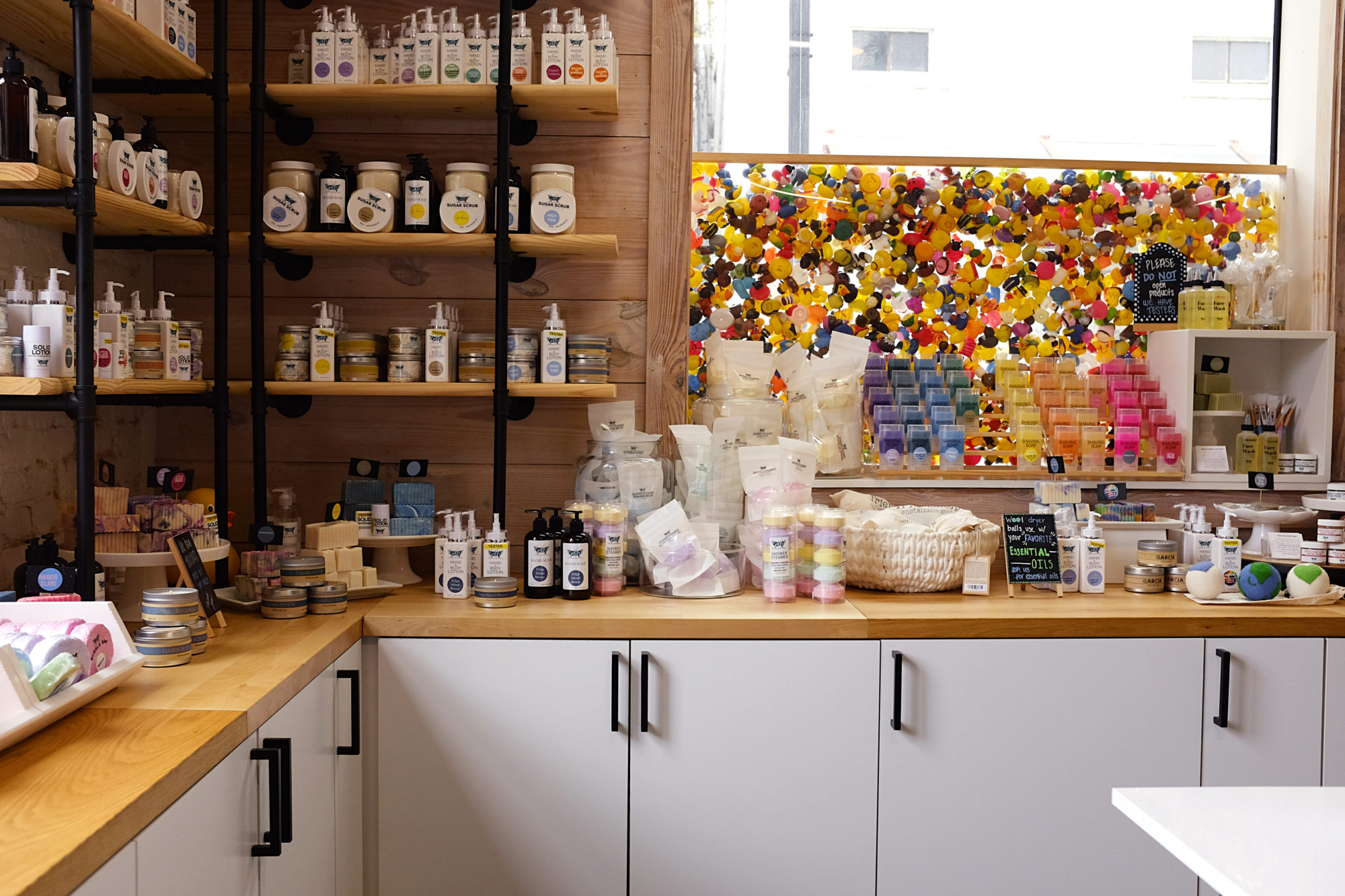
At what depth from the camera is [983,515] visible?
9.75ft

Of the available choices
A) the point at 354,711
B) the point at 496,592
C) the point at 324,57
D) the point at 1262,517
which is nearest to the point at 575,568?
the point at 496,592

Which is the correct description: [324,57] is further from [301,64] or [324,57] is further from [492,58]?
[492,58]

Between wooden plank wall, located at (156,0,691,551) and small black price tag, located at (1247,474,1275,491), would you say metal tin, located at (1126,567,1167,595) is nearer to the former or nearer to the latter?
small black price tag, located at (1247,474,1275,491)

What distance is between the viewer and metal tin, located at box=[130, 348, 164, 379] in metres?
2.13

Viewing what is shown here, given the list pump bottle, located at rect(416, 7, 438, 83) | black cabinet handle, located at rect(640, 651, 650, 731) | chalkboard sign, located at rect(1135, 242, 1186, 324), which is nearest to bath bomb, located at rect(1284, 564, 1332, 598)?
chalkboard sign, located at rect(1135, 242, 1186, 324)

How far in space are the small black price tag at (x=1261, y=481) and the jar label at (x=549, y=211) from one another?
2.08 metres

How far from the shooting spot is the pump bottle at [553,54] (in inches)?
97.7

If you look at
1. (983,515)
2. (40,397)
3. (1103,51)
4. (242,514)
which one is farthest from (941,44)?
(40,397)

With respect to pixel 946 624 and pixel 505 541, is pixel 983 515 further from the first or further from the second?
pixel 505 541

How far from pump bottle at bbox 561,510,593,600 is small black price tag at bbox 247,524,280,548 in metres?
0.67

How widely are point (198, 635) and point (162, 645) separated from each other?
88 mm

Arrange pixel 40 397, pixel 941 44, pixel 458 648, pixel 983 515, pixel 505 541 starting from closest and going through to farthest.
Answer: pixel 40 397 → pixel 458 648 → pixel 505 541 → pixel 983 515 → pixel 941 44

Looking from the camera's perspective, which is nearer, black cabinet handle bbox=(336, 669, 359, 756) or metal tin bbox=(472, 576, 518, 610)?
black cabinet handle bbox=(336, 669, 359, 756)

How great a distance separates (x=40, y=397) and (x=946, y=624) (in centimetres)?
181
